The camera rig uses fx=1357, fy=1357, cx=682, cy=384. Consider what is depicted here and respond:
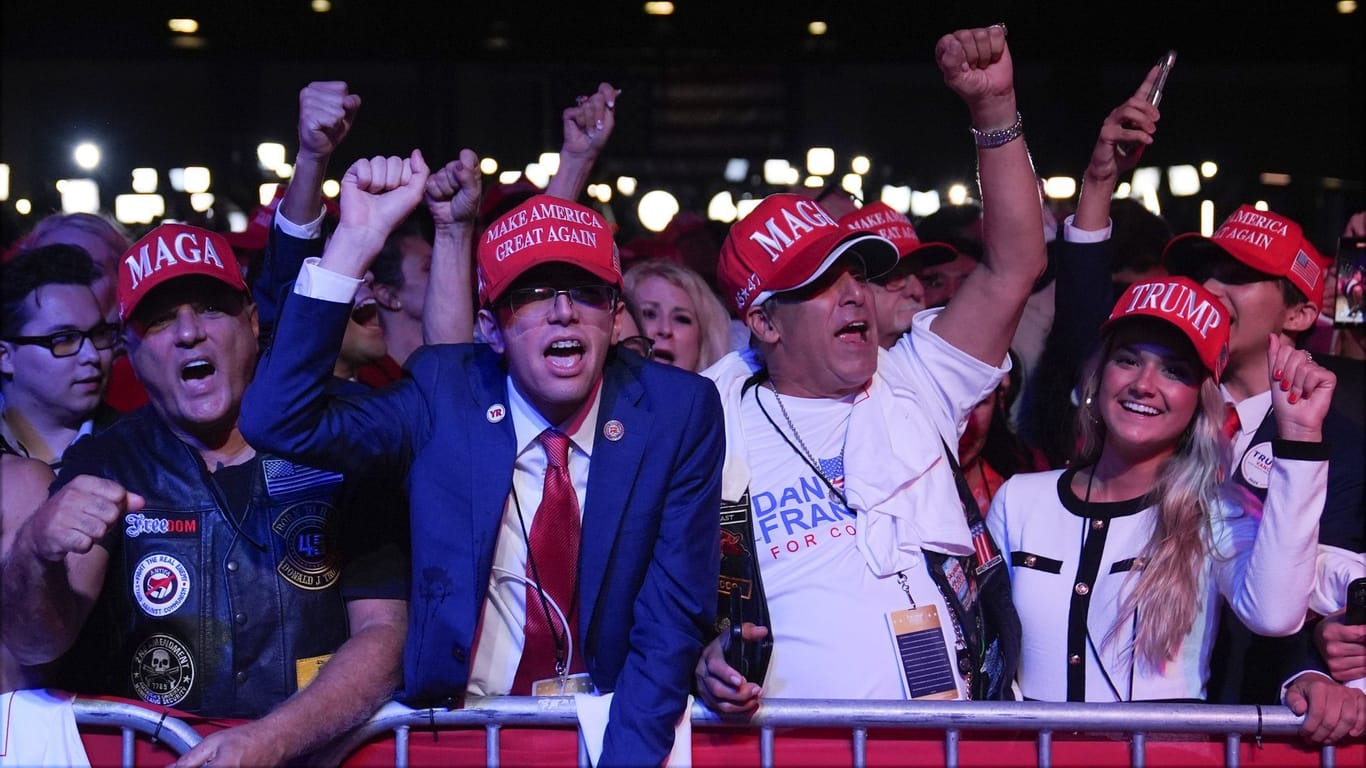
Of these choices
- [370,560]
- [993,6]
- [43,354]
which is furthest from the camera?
[993,6]

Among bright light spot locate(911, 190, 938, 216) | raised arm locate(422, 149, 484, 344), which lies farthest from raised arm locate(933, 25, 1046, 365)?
bright light spot locate(911, 190, 938, 216)

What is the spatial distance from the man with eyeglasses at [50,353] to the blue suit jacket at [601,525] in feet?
4.46

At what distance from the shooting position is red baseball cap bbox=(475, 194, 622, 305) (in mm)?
3029

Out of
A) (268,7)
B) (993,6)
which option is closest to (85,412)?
(993,6)

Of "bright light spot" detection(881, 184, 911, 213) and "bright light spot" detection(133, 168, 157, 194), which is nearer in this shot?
"bright light spot" detection(133, 168, 157, 194)

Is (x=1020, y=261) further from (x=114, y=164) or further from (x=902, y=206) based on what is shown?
(x=114, y=164)

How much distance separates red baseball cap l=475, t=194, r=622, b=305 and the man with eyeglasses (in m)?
1.44

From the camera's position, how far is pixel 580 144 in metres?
4.01

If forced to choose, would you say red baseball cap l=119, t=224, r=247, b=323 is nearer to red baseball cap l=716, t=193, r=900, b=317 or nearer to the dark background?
red baseball cap l=716, t=193, r=900, b=317

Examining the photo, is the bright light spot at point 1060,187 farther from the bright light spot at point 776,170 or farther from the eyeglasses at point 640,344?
the eyeglasses at point 640,344

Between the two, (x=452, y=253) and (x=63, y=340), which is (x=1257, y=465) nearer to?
(x=452, y=253)

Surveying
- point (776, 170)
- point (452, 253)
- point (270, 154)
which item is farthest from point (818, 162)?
point (452, 253)

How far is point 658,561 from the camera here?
3.00 m

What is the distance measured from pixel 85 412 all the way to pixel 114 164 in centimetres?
821
